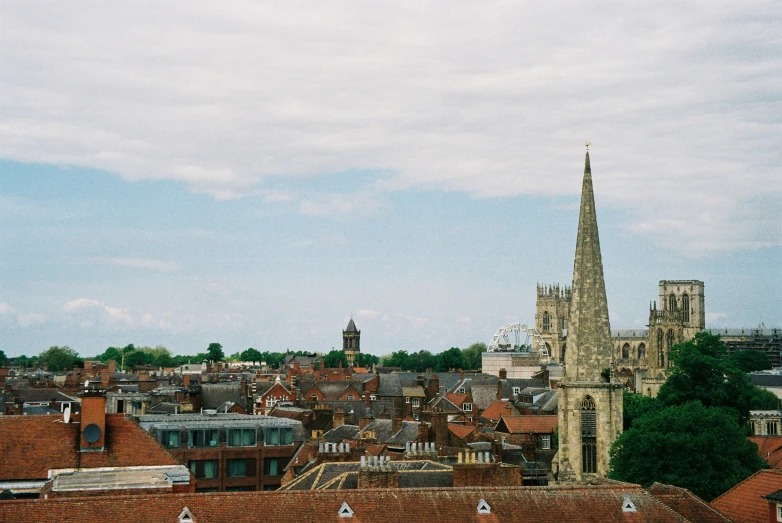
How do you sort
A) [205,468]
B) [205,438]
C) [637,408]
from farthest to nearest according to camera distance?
[637,408] < [205,438] < [205,468]

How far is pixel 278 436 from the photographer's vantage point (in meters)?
71.0

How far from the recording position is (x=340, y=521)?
3175 cm

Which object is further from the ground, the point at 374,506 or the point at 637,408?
the point at 637,408

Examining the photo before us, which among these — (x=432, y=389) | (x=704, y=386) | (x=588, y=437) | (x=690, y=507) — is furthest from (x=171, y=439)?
(x=432, y=389)

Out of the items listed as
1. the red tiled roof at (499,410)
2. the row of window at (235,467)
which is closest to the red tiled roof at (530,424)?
the red tiled roof at (499,410)

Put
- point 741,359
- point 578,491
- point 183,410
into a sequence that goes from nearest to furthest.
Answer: point 578,491 → point 183,410 → point 741,359

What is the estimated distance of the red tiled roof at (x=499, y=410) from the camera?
10256 centimetres

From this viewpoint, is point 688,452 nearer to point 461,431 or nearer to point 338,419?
point 461,431

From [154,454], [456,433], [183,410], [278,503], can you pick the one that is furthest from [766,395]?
[278,503]

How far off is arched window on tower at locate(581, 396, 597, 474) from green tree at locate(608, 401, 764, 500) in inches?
158

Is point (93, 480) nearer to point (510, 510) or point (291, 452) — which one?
point (510, 510)

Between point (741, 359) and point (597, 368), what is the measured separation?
5541 inches

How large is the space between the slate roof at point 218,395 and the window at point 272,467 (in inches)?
1500

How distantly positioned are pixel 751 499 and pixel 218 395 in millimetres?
75853
